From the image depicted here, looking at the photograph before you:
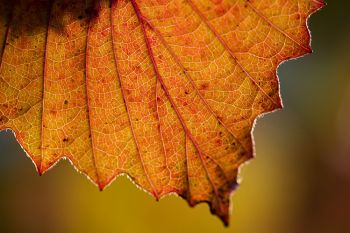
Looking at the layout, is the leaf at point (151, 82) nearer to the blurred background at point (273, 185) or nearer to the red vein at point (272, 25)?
the red vein at point (272, 25)

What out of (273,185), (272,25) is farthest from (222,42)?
(273,185)

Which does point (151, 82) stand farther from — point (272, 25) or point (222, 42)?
point (272, 25)

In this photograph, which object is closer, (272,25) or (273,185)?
(272,25)

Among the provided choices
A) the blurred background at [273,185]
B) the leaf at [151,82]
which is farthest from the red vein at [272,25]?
the blurred background at [273,185]

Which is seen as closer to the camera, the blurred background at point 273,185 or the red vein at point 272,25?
the red vein at point 272,25

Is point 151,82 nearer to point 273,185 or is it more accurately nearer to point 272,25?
point 272,25

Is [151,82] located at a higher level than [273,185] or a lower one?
higher
